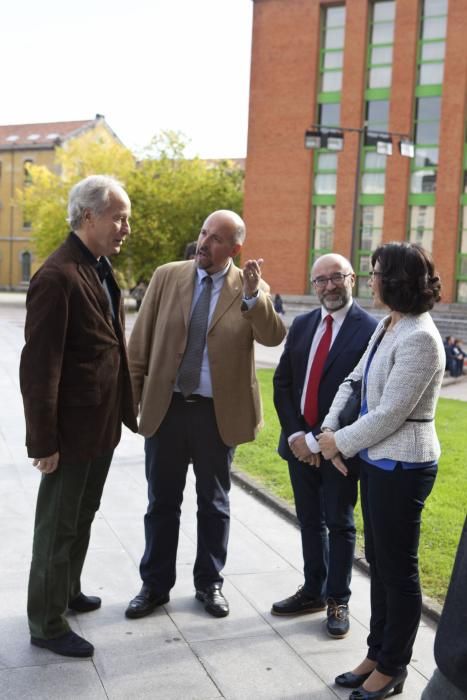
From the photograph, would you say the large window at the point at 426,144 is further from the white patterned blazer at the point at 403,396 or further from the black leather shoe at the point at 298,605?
the white patterned blazer at the point at 403,396

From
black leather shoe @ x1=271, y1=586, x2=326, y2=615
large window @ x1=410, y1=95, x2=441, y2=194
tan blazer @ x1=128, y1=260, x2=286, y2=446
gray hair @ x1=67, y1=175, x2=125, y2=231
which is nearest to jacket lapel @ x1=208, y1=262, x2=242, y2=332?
tan blazer @ x1=128, y1=260, x2=286, y2=446

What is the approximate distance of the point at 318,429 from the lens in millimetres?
4371

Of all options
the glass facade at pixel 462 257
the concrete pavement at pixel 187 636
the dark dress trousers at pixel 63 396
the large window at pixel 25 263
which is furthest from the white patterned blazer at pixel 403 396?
the large window at pixel 25 263

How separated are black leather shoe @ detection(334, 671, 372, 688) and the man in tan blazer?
92 centimetres

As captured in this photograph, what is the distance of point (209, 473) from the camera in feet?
15.0

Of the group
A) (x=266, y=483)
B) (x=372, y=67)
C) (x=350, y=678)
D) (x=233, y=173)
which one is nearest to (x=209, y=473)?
(x=350, y=678)

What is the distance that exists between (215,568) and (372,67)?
42789 millimetres

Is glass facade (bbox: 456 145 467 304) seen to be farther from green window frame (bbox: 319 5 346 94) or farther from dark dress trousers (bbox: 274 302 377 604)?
dark dress trousers (bbox: 274 302 377 604)

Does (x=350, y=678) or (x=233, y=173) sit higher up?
(x=233, y=173)

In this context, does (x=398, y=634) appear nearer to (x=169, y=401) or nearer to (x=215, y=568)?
(x=215, y=568)

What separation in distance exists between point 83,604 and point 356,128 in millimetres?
41355

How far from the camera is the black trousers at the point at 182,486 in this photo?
450 cm

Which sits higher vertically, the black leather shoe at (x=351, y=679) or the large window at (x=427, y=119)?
the large window at (x=427, y=119)

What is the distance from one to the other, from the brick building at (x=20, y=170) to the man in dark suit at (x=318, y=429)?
71.9 metres
